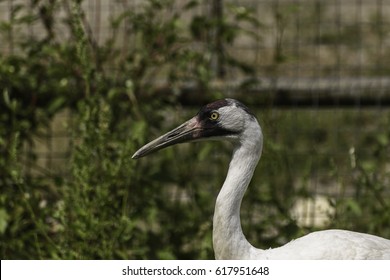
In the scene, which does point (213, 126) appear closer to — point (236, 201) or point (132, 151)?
point (236, 201)

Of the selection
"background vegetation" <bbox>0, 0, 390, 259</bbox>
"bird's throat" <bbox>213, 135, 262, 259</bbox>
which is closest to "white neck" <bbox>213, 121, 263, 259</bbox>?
"bird's throat" <bbox>213, 135, 262, 259</bbox>

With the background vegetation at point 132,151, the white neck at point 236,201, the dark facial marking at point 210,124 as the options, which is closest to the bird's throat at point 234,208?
the white neck at point 236,201

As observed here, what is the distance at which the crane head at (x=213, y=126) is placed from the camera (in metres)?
4.30

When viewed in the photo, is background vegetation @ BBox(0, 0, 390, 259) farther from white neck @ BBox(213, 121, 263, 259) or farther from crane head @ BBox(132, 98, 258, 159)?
white neck @ BBox(213, 121, 263, 259)

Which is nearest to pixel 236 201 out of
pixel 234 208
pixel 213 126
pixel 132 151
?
pixel 234 208

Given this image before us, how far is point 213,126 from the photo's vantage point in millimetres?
4324

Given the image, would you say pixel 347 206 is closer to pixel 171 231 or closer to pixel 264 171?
pixel 264 171

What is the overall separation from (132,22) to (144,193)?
38.6 inches

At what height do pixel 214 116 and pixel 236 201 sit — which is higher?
pixel 214 116

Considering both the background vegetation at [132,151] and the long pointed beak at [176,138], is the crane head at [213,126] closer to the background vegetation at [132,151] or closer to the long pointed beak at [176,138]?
the long pointed beak at [176,138]

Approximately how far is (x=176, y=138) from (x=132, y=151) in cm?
45

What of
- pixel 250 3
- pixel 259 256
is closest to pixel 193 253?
pixel 259 256

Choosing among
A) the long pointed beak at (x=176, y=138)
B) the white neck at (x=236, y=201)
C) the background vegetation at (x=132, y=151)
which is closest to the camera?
the white neck at (x=236, y=201)

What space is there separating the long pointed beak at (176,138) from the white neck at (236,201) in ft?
0.66
